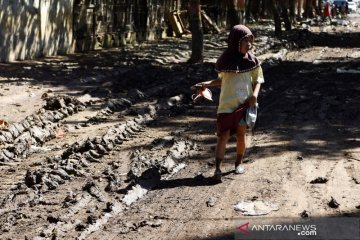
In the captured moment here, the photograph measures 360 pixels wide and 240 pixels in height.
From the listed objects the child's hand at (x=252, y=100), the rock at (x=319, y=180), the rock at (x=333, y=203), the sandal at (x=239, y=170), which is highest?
the child's hand at (x=252, y=100)

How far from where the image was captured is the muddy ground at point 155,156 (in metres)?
6.13

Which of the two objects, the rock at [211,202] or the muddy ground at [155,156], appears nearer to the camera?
the muddy ground at [155,156]

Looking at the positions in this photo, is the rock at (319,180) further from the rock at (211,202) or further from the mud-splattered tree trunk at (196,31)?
the mud-splattered tree trunk at (196,31)

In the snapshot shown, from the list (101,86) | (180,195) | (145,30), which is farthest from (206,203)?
(145,30)

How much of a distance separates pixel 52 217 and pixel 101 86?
924 centimetres

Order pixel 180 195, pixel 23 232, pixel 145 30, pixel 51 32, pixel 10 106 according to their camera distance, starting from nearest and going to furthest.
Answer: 1. pixel 23 232
2. pixel 180 195
3. pixel 10 106
4. pixel 51 32
5. pixel 145 30

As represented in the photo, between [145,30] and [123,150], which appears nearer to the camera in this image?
[123,150]

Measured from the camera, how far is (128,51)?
78.8 feet

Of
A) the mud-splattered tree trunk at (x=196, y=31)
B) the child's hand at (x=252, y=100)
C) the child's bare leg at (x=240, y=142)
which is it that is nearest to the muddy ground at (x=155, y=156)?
the child's bare leg at (x=240, y=142)

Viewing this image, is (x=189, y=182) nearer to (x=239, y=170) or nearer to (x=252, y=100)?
(x=239, y=170)

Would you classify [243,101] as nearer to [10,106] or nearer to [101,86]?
[10,106]

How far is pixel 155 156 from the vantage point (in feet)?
28.5

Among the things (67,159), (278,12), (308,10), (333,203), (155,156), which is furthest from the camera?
(308,10)

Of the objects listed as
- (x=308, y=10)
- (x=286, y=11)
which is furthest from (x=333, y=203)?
(x=308, y=10)
